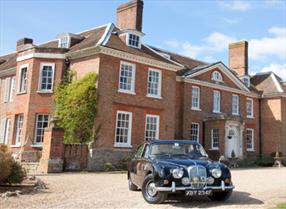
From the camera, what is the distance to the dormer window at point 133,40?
24.0m

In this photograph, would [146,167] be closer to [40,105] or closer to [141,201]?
[141,201]

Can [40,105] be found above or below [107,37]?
below

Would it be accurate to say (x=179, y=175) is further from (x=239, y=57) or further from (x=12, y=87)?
(x=239, y=57)

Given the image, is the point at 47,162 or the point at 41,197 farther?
the point at 47,162

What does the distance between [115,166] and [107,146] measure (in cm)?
129

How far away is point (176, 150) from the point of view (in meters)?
10.5

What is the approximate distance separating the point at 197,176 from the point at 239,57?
2991cm

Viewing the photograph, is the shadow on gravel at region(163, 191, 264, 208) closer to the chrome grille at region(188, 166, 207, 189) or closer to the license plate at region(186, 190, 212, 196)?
the license plate at region(186, 190, 212, 196)

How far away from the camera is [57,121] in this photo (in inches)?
824

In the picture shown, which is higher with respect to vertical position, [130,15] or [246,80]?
[130,15]

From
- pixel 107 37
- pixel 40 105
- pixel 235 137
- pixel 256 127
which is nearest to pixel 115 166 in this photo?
pixel 40 105

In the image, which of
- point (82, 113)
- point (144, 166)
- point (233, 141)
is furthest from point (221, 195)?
point (233, 141)

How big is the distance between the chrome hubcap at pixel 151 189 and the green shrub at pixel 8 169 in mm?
4845

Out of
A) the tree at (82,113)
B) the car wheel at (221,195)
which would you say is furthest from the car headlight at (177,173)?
the tree at (82,113)
